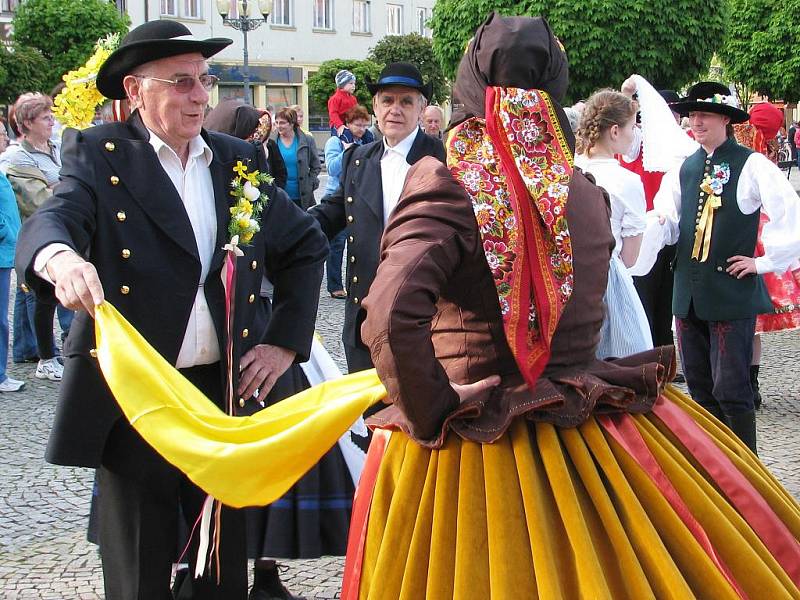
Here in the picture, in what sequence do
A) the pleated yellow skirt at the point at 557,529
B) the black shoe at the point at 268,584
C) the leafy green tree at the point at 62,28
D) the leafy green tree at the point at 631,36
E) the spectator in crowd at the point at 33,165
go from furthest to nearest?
the leafy green tree at the point at 62,28 → the leafy green tree at the point at 631,36 → the spectator in crowd at the point at 33,165 → the black shoe at the point at 268,584 → the pleated yellow skirt at the point at 557,529

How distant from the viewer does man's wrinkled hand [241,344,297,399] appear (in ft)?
11.0

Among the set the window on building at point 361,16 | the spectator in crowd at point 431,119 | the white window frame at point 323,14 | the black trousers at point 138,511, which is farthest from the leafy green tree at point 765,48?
the black trousers at point 138,511

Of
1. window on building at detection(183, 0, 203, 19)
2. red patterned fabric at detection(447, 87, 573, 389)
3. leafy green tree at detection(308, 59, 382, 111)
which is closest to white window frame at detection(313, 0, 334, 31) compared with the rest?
leafy green tree at detection(308, 59, 382, 111)

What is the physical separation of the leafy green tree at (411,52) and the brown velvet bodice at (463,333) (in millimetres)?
40859

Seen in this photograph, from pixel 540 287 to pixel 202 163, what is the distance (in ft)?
3.91

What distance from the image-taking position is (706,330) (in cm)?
547

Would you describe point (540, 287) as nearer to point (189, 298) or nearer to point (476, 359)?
point (476, 359)

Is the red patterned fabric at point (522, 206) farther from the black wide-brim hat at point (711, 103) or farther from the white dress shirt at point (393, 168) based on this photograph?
the black wide-brim hat at point (711, 103)

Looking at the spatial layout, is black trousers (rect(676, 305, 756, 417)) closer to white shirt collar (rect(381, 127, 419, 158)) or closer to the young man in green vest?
the young man in green vest

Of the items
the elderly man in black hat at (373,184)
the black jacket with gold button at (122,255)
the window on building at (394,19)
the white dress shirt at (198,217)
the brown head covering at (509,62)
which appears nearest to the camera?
the brown head covering at (509,62)

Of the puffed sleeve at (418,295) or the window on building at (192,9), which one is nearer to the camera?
the puffed sleeve at (418,295)

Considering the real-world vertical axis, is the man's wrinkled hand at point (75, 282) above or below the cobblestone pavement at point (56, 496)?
above

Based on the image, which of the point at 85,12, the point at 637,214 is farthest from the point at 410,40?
the point at 637,214

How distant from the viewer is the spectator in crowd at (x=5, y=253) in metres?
7.41
